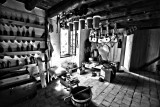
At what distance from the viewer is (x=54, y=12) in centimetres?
319

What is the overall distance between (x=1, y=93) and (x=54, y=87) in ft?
5.69

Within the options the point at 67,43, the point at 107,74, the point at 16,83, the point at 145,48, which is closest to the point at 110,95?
the point at 107,74

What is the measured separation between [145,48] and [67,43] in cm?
564

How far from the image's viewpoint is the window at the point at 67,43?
4988mm

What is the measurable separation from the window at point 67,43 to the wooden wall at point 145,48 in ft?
13.6

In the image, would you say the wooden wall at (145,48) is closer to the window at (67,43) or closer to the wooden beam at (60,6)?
the window at (67,43)

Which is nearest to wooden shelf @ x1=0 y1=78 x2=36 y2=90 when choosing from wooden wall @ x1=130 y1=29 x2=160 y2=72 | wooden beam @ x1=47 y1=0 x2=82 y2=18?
wooden beam @ x1=47 y1=0 x2=82 y2=18

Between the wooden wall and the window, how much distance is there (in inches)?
163

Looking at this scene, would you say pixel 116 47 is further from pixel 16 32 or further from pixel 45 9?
pixel 16 32

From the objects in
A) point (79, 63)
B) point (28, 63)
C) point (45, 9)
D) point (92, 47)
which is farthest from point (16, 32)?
point (92, 47)

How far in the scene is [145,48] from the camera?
6.01 metres

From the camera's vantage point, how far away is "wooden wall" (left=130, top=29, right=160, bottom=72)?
5688mm

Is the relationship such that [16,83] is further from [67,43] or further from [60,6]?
[67,43]

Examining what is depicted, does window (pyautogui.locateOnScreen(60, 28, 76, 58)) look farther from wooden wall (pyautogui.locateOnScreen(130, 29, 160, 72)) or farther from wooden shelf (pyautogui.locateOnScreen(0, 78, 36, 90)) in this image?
wooden wall (pyautogui.locateOnScreen(130, 29, 160, 72))
